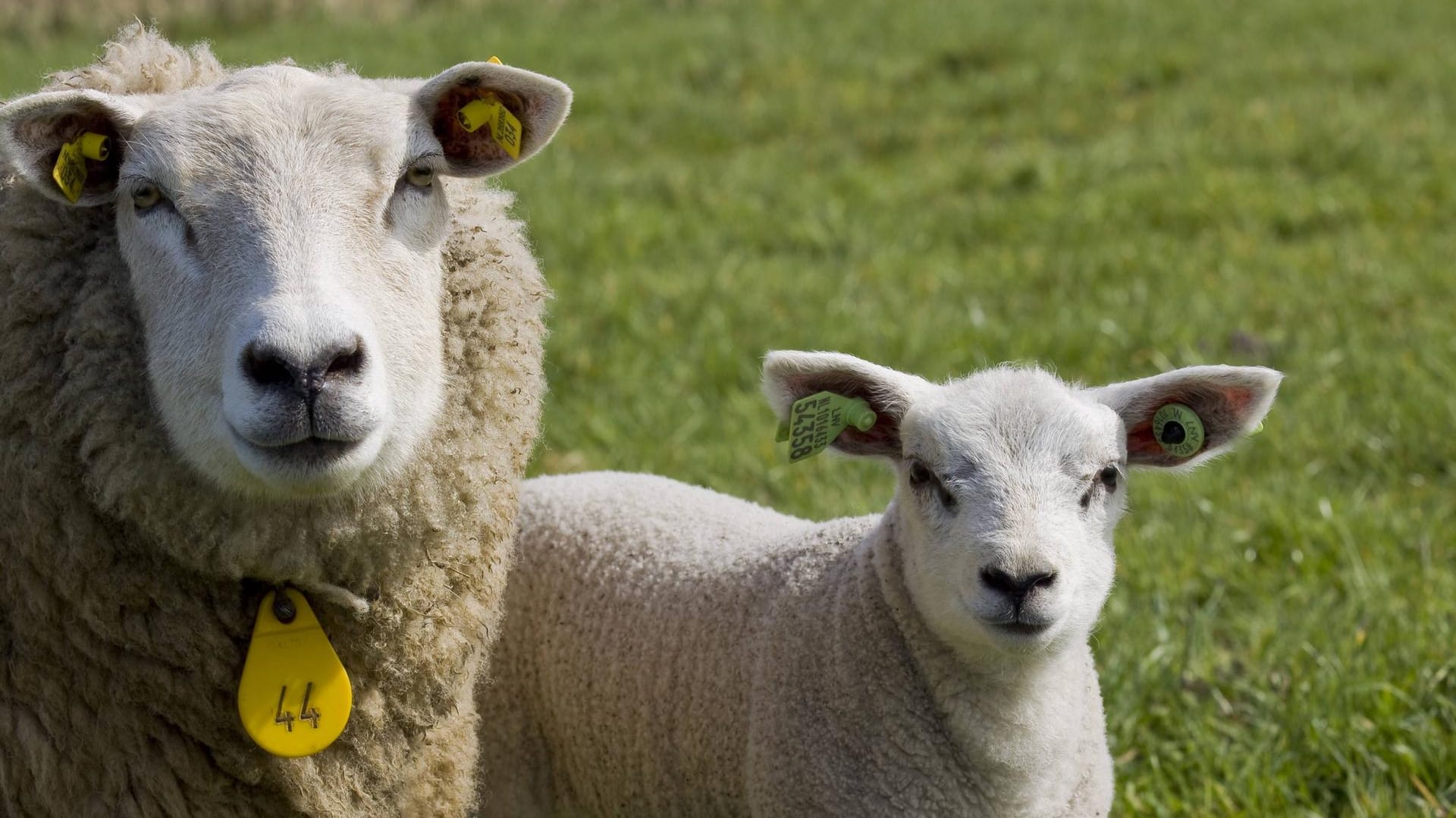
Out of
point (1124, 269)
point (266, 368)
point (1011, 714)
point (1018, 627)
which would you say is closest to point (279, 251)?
point (266, 368)

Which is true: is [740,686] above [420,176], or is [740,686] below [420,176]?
below

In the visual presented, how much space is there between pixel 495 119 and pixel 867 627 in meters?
1.27

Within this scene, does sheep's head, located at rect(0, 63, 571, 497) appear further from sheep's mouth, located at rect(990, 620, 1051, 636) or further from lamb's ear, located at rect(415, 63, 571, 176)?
sheep's mouth, located at rect(990, 620, 1051, 636)

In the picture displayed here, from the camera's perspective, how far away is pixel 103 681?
104 inches

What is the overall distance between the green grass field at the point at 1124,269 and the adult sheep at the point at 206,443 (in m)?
1.87

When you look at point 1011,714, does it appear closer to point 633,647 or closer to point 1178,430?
point 1178,430

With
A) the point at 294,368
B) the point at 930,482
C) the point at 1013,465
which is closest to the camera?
the point at 294,368

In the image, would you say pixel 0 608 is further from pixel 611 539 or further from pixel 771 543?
pixel 771 543

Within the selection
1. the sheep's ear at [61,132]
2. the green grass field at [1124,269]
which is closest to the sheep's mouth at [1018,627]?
the green grass field at [1124,269]

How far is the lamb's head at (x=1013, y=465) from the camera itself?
108 inches

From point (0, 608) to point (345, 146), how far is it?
41.9 inches

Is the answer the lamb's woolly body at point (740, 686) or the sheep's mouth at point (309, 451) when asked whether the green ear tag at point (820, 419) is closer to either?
the lamb's woolly body at point (740, 686)

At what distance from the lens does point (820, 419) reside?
3008 mm

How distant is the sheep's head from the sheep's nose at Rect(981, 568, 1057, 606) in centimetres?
111
